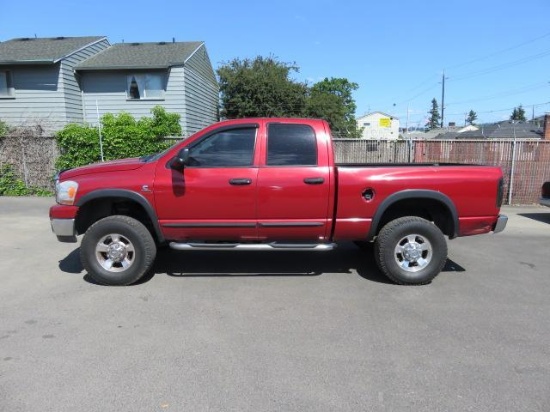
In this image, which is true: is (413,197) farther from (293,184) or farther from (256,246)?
(256,246)

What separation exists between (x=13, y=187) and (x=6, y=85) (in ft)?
24.8

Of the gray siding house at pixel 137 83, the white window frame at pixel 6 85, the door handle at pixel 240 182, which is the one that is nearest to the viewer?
the door handle at pixel 240 182

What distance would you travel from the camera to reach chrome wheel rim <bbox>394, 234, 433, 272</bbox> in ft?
17.6

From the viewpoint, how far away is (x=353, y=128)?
157 ft

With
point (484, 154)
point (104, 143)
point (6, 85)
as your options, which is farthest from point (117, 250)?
point (6, 85)

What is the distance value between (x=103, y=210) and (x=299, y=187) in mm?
2485

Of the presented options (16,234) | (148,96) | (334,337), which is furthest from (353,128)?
(334,337)

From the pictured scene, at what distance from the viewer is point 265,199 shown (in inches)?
206

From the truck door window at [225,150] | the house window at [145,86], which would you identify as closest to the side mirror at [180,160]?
the truck door window at [225,150]

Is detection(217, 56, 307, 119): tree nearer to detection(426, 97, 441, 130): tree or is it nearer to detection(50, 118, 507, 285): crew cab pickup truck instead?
detection(50, 118, 507, 285): crew cab pickup truck

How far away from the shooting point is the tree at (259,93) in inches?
1013

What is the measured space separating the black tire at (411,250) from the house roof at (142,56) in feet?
51.8

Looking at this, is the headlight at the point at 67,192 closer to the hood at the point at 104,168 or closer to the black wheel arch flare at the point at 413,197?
the hood at the point at 104,168

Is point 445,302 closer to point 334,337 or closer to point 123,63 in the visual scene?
point 334,337
